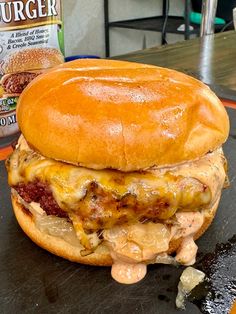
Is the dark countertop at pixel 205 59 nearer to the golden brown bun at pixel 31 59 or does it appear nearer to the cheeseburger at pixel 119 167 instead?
the golden brown bun at pixel 31 59

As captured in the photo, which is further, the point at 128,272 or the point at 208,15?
the point at 208,15

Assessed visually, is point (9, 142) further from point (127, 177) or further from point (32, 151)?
point (127, 177)

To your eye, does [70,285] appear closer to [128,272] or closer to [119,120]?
[128,272]

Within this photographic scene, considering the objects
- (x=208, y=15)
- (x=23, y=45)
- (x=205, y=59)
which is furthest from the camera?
(x=208, y=15)

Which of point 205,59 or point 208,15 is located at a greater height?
point 208,15

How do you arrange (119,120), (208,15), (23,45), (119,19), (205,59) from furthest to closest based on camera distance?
(119,19), (208,15), (205,59), (23,45), (119,120)

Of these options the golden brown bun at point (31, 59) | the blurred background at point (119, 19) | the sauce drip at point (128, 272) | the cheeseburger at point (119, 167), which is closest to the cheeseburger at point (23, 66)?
the golden brown bun at point (31, 59)

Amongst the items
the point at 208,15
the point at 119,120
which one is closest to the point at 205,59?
the point at 208,15

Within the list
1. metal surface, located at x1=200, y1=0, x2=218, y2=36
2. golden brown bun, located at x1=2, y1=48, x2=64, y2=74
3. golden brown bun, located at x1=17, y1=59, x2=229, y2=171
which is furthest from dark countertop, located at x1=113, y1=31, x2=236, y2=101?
golden brown bun, located at x1=17, y1=59, x2=229, y2=171
